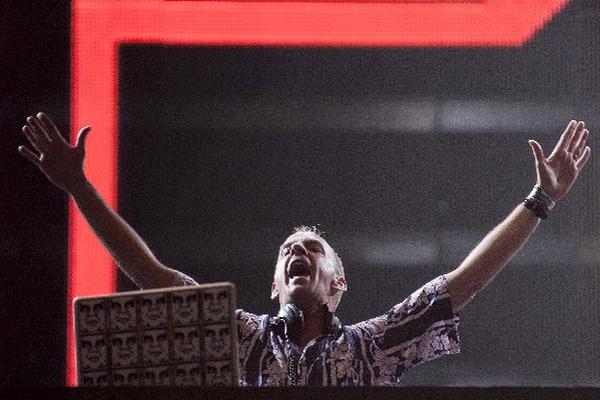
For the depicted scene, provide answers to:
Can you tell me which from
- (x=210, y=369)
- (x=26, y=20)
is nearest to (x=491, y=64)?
(x=26, y=20)

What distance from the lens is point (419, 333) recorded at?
8.93 ft

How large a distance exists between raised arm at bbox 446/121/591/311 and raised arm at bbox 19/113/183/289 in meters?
0.76

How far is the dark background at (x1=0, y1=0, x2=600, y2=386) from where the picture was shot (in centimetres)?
322

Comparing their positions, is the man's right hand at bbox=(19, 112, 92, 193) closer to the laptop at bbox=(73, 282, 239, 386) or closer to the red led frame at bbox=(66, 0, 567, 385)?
the red led frame at bbox=(66, 0, 567, 385)

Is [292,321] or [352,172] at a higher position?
[352,172]

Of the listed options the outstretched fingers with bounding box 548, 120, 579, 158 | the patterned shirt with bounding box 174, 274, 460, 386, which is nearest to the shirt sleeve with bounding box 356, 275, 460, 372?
the patterned shirt with bounding box 174, 274, 460, 386

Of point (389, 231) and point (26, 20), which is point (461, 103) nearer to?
point (389, 231)

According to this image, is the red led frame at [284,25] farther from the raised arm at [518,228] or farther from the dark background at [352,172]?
the raised arm at [518,228]

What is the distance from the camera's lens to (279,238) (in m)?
3.25

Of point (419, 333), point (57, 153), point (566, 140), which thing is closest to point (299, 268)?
point (419, 333)

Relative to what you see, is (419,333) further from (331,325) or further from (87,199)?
(87,199)

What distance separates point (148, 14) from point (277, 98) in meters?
0.49

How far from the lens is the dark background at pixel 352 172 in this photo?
3225 millimetres

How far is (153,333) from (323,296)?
114 centimetres
